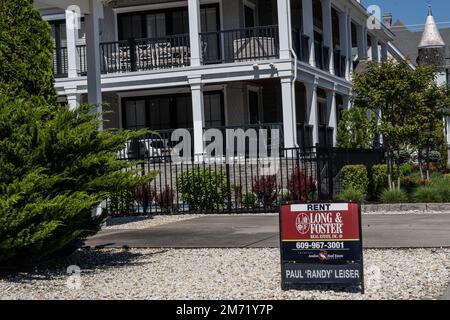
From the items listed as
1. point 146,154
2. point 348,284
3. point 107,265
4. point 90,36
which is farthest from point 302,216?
point 146,154

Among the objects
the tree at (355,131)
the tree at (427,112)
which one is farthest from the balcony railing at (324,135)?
the tree at (427,112)

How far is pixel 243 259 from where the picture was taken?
9.59 metres

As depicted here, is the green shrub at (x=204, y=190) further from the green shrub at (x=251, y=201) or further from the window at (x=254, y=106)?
the window at (x=254, y=106)

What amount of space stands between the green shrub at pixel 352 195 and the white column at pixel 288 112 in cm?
354

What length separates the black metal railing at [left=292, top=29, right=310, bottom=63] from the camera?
21.7 meters

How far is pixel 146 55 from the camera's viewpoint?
73.1 ft

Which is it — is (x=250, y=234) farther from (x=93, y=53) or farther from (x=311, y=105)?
(x=311, y=105)

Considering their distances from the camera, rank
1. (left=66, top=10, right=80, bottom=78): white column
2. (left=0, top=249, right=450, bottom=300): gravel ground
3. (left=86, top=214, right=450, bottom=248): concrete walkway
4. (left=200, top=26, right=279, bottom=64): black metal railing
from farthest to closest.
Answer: (left=66, top=10, right=80, bottom=78): white column → (left=200, top=26, right=279, bottom=64): black metal railing → (left=86, top=214, right=450, bottom=248): concrete walkway → (left=0, top=249, right=450, bottom=300): gravel ground

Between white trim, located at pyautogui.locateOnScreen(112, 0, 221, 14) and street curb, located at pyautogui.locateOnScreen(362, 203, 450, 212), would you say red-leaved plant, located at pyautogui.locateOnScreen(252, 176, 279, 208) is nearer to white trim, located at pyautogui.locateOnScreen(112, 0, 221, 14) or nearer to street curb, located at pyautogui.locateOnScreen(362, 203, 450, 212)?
street curb, located at pyautogui.locateOnScreen(362, 203, 450, 212)

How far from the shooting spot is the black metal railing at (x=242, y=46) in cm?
2117

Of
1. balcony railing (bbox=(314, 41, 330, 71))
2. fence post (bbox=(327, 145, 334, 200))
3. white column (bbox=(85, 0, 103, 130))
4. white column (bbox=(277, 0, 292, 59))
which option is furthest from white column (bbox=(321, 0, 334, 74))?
white column (bbox=(85, 0, 103, 130))

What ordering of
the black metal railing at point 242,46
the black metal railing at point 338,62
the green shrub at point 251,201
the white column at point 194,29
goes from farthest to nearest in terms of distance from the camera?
1. the black metal railing at point 338,62
2. the black metal railing at point 242,46
3. the white column at point 194,29
4. the green shrub at point 251,201

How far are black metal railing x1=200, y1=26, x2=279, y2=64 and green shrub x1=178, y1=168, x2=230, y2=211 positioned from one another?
504 cm

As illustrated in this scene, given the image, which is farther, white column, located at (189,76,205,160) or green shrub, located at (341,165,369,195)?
white column, located at (189,76,205,160)
